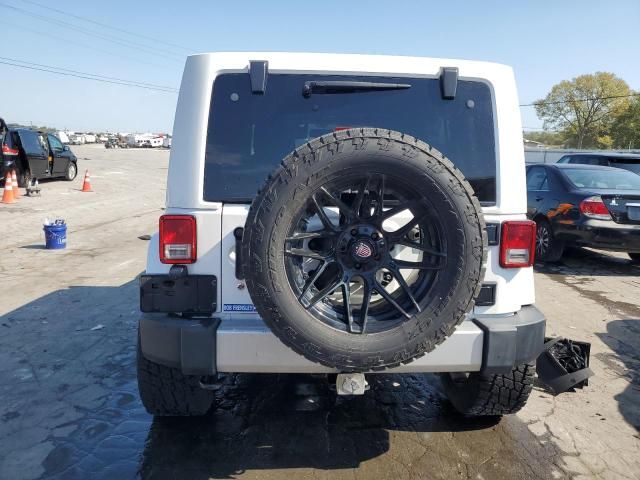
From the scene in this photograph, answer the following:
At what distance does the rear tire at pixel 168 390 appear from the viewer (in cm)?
284

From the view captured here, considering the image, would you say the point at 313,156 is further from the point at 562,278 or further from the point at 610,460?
the point at 562,278

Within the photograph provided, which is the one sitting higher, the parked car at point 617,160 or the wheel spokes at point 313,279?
the parked car at point 617,160

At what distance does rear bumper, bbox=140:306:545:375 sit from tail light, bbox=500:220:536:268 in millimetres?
321

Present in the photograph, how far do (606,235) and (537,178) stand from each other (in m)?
1.85

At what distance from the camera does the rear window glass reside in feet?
8.49

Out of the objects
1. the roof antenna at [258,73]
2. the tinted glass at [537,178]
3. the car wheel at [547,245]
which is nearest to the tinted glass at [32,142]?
the tinted glass at [537,178]

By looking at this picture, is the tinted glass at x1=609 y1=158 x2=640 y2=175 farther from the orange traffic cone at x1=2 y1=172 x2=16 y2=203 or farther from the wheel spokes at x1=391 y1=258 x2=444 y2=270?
the orange traffic cone at x1=2 y1=172 x2=16 y2=203

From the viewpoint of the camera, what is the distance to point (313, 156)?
7.13 ft

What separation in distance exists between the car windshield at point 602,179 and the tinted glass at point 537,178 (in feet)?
1.14

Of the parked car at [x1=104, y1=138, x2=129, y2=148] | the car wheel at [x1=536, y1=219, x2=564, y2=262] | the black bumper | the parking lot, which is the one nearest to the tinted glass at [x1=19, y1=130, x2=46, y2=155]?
the parking lot

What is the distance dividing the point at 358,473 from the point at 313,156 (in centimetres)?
172

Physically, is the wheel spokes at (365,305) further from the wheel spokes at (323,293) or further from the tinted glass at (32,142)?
the tinted glass at (32,142)

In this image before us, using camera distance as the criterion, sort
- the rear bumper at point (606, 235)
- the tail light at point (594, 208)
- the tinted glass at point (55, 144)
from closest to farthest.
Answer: the rear bumper at point (606, 235) < the tail light at point (594, 208) < the tinted glass at point (55, 144)

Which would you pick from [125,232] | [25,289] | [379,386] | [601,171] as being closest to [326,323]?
[379,386]
